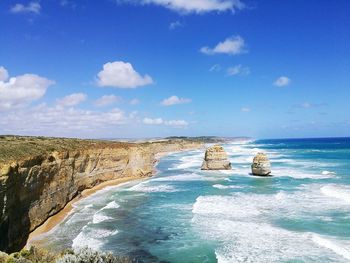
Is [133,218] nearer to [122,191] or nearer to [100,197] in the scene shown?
[100,197]

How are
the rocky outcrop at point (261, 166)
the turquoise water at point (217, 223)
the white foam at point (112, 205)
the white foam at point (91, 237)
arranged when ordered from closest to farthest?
the turquoise water at point (217, 223)
the white foam at point (91, 237)
the white foam at point (112, 205)
the rocky outcrop at point (261, 166)

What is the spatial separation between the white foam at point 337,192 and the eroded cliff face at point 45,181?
24.9 metres

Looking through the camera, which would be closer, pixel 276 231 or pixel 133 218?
pixel 276 231

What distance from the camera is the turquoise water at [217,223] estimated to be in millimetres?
22438

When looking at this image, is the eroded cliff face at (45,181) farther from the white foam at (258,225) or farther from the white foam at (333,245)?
the white foam at (333,245)

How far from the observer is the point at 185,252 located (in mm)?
22719

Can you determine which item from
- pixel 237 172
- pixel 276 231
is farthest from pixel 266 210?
pixel 237 172

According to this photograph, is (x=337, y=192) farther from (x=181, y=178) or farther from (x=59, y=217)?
(x=59, y=217)

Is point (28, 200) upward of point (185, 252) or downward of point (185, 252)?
upward

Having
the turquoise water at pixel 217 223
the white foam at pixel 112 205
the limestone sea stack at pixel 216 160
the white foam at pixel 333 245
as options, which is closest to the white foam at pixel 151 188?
the turquoise water at pixel 217 223

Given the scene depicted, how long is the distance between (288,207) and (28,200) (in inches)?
792

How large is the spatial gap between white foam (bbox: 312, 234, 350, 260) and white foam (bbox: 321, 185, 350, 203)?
41.9 ft

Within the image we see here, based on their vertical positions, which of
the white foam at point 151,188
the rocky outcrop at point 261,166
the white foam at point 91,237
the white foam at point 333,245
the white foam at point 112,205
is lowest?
the white foam at point 91,237

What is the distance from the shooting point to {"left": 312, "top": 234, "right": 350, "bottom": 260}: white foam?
2146 centimetres
